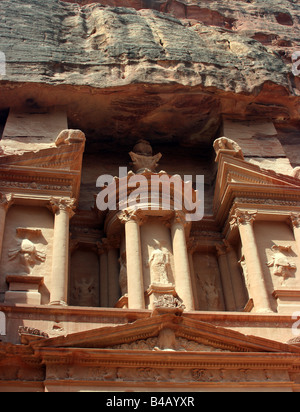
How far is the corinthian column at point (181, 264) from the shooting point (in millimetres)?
15086

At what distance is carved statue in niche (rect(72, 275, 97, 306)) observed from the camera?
1666 cm

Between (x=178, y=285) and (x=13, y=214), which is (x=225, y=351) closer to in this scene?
(x=178, y=285)

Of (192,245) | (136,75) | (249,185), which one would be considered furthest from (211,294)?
(136,75)

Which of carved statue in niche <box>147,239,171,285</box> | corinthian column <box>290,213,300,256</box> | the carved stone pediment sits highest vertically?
the carved stone pediment

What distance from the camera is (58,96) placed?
64.7 ft

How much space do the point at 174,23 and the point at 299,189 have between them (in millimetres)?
9545

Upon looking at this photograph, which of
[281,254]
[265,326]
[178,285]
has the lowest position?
[265,326]

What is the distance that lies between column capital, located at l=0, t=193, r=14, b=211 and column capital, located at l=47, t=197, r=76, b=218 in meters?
0.96

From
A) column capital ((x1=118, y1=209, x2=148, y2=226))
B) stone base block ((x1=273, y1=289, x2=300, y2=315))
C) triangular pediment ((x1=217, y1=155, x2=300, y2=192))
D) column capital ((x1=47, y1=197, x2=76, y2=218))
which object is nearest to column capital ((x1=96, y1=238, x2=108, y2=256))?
column capital ((x1=118, y1=209, x2=148, y2=226))

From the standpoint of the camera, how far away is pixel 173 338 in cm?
1280

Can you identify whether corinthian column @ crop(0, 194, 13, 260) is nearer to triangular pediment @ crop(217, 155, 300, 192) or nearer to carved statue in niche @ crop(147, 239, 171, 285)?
carved statue in niche @ crop(147, 239, 171, 285)

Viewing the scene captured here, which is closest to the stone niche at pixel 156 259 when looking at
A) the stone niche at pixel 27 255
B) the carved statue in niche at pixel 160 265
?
the carved statue in niche at pixel 160 265

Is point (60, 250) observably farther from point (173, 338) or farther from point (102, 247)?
point (173, 338)

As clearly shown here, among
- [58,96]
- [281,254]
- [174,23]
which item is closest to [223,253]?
[281,254]
